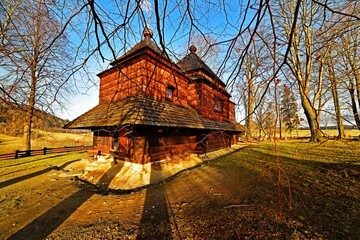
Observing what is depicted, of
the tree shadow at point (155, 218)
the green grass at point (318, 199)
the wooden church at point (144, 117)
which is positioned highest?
the wooden church at point (144, 117)

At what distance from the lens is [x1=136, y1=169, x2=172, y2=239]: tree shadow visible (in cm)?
349

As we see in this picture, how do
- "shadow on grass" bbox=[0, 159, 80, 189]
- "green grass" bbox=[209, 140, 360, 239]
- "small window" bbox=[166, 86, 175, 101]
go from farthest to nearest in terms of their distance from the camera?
"small window" bbox=[166, 86, 175, 101] → "shadow on grass" bbox=[0, 159, 80, 189] → "green grass" bbox=[209, 140, 360, 239]

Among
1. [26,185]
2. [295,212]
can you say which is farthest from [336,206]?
[26,185]

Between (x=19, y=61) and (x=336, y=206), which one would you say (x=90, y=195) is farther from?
(x=336, y=206)

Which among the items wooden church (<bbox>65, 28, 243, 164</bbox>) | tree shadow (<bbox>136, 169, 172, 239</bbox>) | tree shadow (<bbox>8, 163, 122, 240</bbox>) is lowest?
tree shadow (<bbox>8, 163, 122, 240</bbox>)

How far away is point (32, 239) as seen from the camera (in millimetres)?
3535

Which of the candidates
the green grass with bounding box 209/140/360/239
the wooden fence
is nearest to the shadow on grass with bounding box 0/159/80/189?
the wooden fence

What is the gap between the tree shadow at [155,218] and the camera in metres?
3.49

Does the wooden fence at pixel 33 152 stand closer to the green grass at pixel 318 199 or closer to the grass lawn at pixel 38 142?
the grass lawn at pixel 38 142

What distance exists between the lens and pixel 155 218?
4.12m

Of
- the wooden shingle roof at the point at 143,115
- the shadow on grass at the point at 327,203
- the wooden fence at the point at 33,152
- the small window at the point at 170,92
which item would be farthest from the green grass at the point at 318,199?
the wooden fence at the point at 33,152

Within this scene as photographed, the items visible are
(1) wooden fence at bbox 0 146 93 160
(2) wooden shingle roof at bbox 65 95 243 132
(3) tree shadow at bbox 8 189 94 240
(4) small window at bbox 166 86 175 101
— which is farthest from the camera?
(1) wooden fence at bbox 0 146 93 160

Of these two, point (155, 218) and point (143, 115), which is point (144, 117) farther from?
point (155, 218)

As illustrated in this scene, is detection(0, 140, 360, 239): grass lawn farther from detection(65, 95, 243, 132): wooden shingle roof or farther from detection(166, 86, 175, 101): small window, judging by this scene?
detection(166, 86, 175, 101): small window
